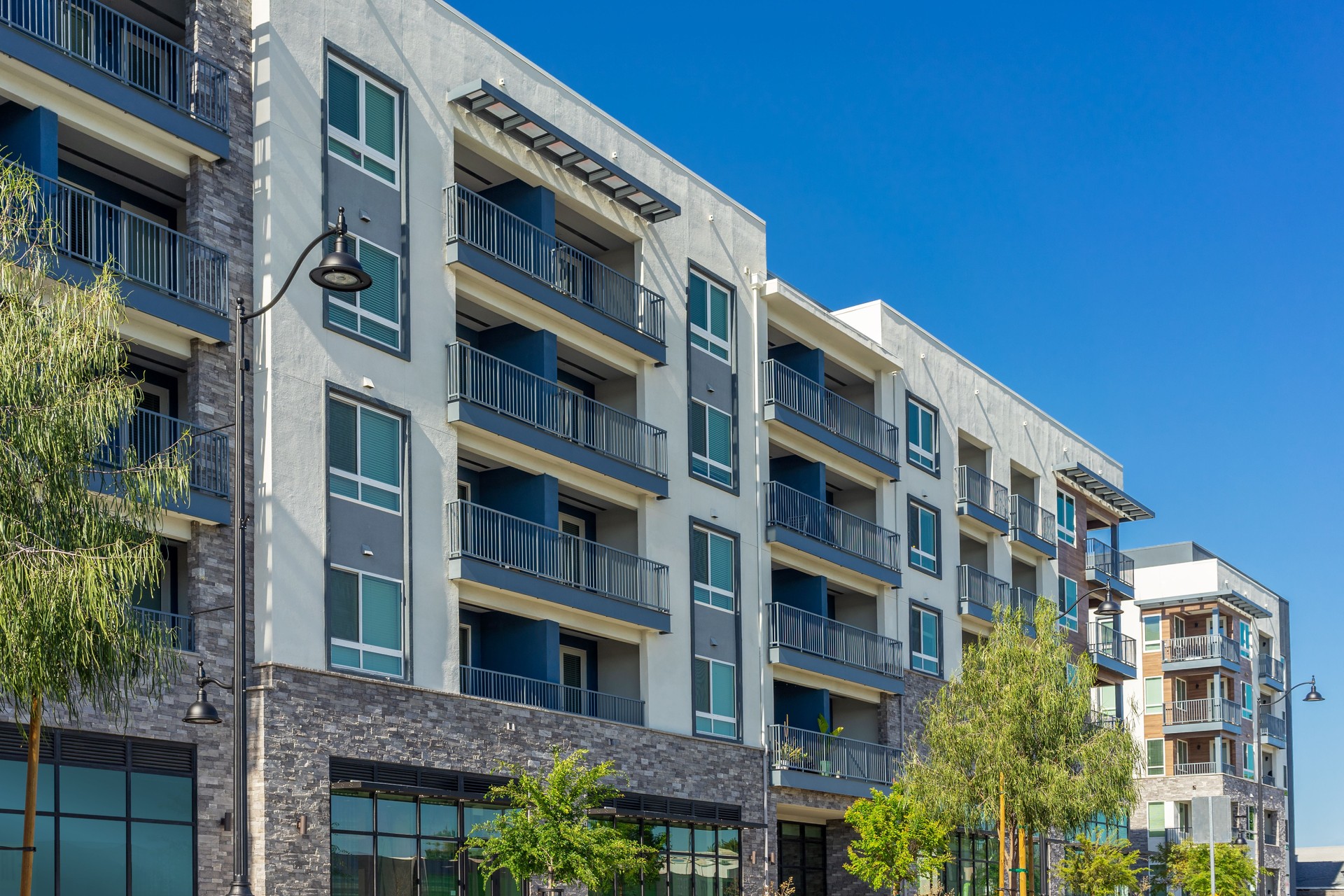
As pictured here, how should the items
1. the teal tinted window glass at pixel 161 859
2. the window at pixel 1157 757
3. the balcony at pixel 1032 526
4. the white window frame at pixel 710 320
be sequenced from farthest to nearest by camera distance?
the window at pixel 1157 757
the balcony at pixel 1032 526
the white window frame at pixel 710 320
the teal tinted window glass at pixel 161 859

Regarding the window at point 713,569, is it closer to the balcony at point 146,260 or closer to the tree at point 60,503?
the balcony at point 146,260

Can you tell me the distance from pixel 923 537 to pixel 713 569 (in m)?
11.6

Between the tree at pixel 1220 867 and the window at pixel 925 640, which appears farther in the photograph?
the tree at pixel 1220 867

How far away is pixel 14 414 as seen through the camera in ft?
50.9

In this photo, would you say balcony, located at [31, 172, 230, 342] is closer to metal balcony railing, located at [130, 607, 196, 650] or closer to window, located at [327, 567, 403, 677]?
metal balcony railing, located at [130, 607, 196, 650]

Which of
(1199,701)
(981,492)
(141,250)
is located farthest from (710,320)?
(1199,701)

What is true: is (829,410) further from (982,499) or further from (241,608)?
(241,608)

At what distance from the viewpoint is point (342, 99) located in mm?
28625

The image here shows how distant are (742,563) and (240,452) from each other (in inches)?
848

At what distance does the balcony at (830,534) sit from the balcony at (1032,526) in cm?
842

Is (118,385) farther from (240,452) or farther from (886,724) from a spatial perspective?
(886,724)

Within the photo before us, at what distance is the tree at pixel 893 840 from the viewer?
3778 cm

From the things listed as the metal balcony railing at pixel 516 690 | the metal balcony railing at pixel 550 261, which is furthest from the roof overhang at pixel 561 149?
the metal balcony railing at pixel 516 690

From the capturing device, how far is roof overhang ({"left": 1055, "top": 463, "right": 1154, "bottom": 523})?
57.2 meters
